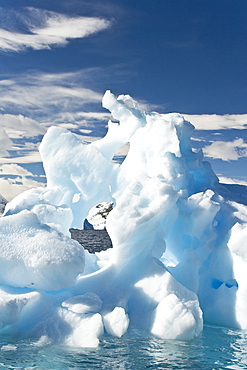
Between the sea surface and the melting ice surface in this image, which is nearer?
the sea surface

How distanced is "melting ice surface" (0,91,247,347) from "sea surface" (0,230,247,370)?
36 cm

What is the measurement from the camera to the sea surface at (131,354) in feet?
23.3

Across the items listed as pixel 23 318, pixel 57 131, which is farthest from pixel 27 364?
pixel 57 131

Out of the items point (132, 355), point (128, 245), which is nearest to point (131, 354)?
point (132, 355)

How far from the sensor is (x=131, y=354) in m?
7.72

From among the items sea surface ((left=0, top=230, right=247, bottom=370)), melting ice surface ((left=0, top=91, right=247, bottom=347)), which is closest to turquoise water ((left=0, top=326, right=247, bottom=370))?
sea surface ((left=0, top=230, right=247, bottom=370))

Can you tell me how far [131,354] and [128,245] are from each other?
11.1ft

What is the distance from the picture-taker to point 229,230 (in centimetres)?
1216

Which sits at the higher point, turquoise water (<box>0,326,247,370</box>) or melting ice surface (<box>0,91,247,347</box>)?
melting ice surface (<box>0,91,247,347</box>)

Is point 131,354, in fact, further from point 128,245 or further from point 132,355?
point 128,245

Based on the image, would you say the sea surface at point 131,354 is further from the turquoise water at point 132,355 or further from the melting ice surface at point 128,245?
the melting ice surface at point 128,245

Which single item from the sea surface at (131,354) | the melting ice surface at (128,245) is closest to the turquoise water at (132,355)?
the sea surface at (131,354)

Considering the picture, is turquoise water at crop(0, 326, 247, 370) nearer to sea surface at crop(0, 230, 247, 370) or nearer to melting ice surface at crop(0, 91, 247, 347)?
sea surface at crop(0, 230, 247, 370)

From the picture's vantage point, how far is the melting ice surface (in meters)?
9.08
